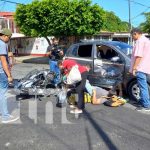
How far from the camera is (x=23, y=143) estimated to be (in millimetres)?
5598

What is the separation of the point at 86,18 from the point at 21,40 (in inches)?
694

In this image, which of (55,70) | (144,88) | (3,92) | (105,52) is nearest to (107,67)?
(105,52)

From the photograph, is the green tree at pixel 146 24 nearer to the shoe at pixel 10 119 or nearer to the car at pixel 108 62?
the car at pixel 108 62

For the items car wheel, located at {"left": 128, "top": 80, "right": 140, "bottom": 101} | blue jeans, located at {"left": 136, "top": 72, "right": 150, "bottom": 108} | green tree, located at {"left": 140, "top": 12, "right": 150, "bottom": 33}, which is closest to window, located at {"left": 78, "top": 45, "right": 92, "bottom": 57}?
car wheel, located at {"left": 128, "top": 80, "right": 140, "bottom": 101}

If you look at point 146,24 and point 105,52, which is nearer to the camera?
point 105,52

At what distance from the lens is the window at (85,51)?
32.7 feet

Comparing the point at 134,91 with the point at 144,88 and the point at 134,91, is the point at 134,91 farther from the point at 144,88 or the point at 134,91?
the point at 144,88

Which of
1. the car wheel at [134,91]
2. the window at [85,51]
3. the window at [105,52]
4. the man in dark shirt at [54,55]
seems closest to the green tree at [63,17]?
the man in dark shirt at [54,55]

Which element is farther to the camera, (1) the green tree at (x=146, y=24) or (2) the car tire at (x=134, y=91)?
(1) the green tree at (x=146, y=24)

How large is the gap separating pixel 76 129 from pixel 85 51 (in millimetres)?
4195

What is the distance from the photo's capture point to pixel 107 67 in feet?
30.3

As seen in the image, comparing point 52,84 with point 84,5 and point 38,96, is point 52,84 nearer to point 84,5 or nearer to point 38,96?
point 38,96

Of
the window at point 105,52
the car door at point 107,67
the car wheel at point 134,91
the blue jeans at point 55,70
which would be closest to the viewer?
the car wheel at point 134,91

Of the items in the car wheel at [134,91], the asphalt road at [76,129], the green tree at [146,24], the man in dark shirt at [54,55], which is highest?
the green tree at [146,24]
